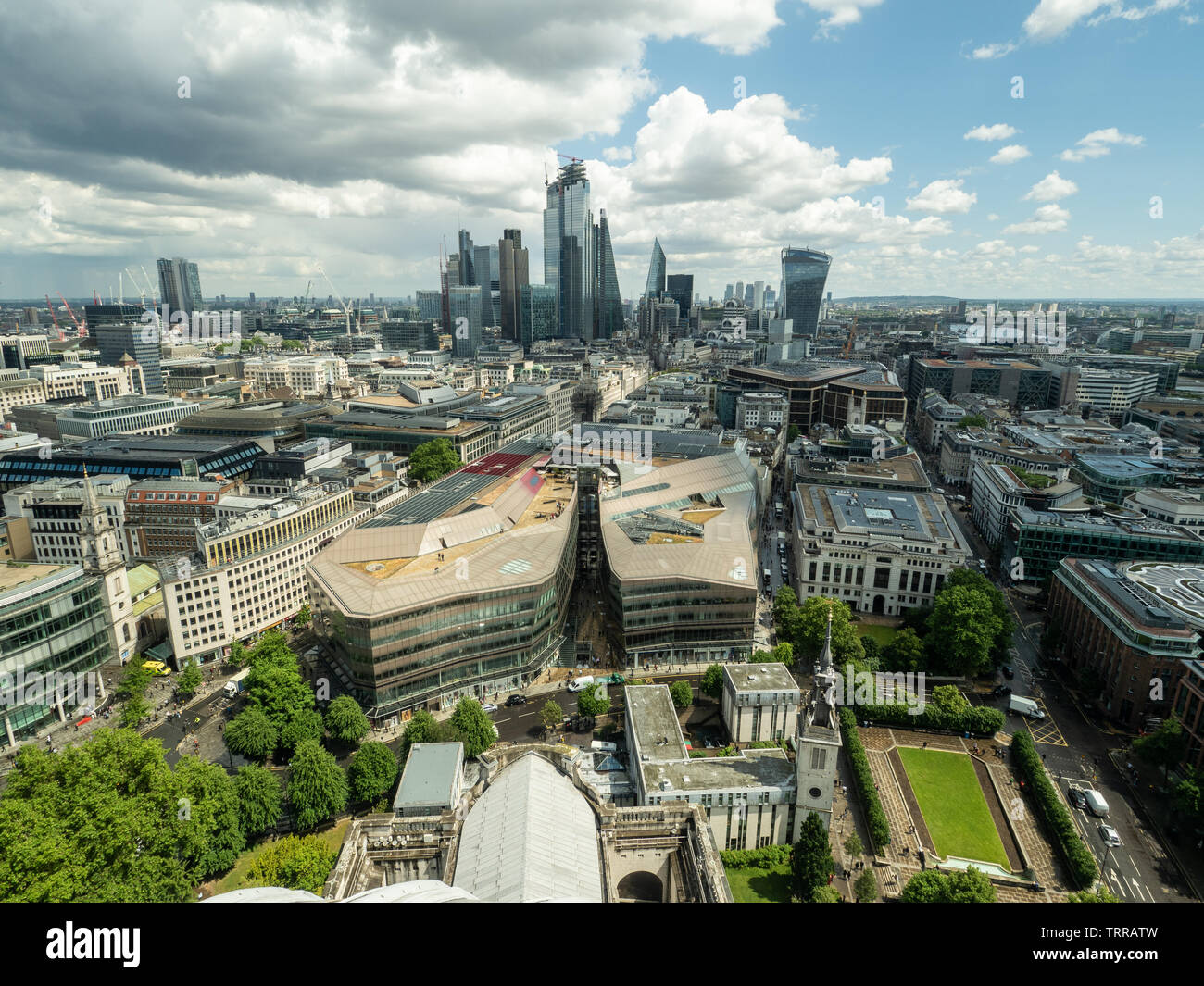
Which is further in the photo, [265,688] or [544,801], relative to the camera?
[265,688]

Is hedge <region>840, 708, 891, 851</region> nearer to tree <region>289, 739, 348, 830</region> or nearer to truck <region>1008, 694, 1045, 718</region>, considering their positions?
truck <region>1008, 694, 1045, 718</region>

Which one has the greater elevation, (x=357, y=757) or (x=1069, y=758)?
(x=357, y=757)

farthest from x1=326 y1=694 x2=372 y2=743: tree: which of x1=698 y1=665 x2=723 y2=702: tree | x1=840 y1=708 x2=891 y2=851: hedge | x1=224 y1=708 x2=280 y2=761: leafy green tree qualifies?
x1=840 y1=708 x2=891 y2=851: hedge

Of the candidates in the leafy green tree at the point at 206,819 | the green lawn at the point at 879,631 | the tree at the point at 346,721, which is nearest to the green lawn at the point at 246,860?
the leafy green tree at the point at 206,819

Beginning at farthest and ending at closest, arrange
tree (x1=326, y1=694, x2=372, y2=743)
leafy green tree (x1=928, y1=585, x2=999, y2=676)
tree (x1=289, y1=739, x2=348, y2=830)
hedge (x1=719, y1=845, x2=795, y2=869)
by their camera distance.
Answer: leafy green tree (x1=928, y1=585, x2=999, y2=676) → tree (x1=326, y1=694, x2=372, y2=743) → tree (x1=289, y1=739, x2=348, y2=830) → hedge (x1=719, y1=845, x2=795, y2=869)

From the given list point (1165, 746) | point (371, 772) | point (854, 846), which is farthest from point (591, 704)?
point (1165, 746)

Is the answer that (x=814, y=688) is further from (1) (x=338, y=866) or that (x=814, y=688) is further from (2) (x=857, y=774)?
(1) (x=338, y=866)
